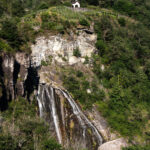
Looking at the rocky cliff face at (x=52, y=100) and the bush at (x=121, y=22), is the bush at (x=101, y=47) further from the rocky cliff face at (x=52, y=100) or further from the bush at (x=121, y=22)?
the bush at (x=121, y=22)

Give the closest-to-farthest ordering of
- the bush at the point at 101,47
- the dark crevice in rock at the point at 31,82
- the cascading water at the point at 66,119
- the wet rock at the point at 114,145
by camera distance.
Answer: the wet rock at the point at 114,145, the cascading water at the point at 66,119, the dark crevice in rock at the point at 31,82, the bush at the point at 101,47

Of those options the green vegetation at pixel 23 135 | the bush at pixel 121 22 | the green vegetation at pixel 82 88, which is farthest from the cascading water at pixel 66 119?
the bush at pixel 121 22

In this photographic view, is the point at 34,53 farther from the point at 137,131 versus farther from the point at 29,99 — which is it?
the point at 137,131

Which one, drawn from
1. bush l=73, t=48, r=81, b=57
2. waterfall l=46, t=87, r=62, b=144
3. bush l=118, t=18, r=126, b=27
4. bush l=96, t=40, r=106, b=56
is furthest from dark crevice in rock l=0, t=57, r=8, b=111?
bush l=118, t=18, r=126, b=27

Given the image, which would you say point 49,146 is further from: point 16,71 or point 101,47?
point 101,47

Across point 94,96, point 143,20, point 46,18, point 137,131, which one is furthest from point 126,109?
point 143,20

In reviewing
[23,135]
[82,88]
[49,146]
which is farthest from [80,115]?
[23,135]

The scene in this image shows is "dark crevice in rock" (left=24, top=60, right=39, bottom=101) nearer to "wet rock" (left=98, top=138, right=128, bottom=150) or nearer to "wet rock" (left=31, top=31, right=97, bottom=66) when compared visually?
"wet rock" (left=31, top=31, right=97, bottom=66)

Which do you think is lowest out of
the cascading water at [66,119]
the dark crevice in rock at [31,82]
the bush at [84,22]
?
the cascading water at [66,119]

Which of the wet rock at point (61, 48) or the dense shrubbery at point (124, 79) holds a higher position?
the wet rock at point (61, 48)
